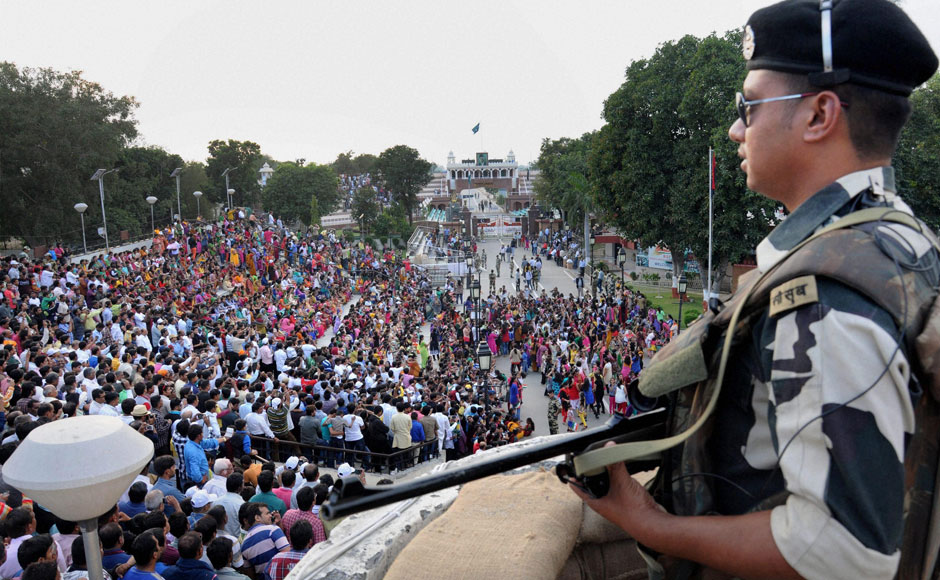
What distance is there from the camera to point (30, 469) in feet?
8.24

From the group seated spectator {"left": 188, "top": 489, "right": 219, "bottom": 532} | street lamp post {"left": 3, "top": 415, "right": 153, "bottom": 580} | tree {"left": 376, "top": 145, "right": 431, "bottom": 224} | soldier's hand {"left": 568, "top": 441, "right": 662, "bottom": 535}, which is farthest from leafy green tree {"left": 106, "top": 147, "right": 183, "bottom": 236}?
soldier's hand {"left": 568, "top": 441, "right": 662, "bottom": 535}

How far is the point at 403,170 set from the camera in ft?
279

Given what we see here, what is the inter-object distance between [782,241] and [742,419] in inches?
15.8

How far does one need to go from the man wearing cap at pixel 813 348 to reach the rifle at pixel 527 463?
0.06m

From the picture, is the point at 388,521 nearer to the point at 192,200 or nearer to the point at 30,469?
the point at 30,469

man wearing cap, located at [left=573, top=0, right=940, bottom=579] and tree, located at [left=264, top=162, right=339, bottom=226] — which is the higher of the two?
tree, located at [left=264, top=162, right=339, bottom=226]

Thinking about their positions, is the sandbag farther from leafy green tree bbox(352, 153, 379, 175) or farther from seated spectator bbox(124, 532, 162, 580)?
leafy green tree bbox(352, 153, 379, 175)

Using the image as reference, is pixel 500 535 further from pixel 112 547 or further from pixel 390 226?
pixel 390 226

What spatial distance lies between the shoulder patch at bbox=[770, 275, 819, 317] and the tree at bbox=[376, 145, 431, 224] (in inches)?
3315

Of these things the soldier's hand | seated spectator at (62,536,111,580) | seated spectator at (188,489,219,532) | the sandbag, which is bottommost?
seated spectator at (188,489,219,532)

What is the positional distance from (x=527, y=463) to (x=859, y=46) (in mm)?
1152

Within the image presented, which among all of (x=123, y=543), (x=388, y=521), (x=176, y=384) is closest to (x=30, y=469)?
(x=388, y=521)

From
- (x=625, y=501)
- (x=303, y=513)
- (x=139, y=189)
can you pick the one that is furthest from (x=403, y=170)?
(x=625, y=501)

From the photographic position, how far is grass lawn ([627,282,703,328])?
30722mm
